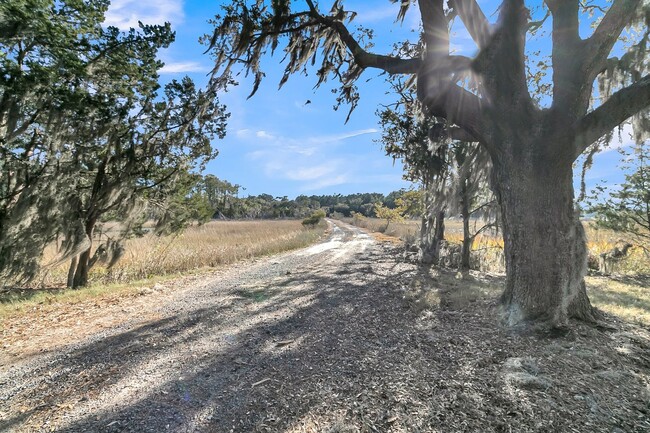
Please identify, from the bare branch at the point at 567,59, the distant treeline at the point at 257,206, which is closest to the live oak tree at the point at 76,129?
the bare branch at the point at 567,59

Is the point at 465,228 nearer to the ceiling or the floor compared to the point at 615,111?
nearer to the floor

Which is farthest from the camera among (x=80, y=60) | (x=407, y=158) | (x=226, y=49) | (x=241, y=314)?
(x=407, y=158)

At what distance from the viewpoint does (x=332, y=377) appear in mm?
2850

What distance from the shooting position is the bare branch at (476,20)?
422cm

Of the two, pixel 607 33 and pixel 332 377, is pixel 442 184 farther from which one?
pixel 332 377

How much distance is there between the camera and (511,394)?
8.00 ft

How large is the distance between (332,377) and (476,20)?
504 centimetres

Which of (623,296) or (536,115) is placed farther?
(623,296)

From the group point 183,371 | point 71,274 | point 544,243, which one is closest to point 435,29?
point 544,243

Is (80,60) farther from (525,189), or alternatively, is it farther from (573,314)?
(573,314)

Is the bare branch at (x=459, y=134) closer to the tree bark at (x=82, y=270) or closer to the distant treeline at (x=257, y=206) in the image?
the tree bark at (x=82, y=270)

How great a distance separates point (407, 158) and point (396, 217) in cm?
1806

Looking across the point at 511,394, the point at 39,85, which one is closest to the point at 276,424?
the point at 511,394

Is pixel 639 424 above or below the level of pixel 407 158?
below
